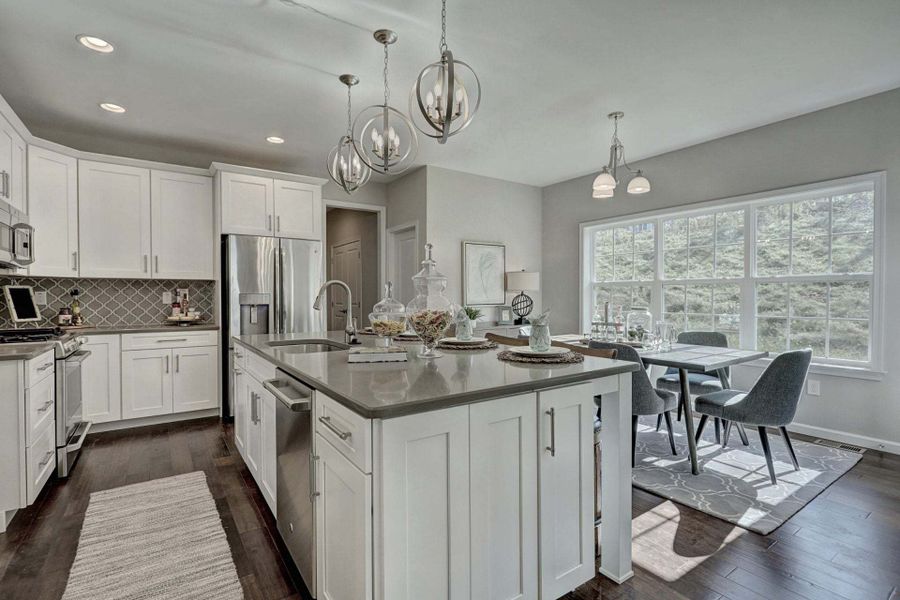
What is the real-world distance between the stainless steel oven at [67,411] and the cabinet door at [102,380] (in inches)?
25.9

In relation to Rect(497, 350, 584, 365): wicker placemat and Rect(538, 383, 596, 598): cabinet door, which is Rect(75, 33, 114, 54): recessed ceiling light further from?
Rect(538, 383, 596, 598): cabinet door

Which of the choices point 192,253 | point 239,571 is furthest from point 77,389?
point 239,571

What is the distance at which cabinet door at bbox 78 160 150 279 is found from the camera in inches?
150

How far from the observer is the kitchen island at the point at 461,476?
1.18 metres

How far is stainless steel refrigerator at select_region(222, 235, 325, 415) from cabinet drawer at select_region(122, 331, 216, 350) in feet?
0.54

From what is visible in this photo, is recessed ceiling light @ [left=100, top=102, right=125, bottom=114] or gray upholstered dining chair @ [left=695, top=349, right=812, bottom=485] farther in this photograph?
recessed ceiling light @ [left=100, top=102, right=125, bottom=114]

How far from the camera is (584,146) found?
445 centimetres

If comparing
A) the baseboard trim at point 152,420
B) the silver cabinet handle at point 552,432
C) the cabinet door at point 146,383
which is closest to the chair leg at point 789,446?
the silver cabinet handle at point 552,432

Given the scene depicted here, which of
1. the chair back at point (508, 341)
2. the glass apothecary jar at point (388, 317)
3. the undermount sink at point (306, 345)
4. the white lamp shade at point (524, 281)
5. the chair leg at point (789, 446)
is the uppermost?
the white lamp shade at point (524, 281)

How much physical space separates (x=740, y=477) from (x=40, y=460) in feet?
14.1

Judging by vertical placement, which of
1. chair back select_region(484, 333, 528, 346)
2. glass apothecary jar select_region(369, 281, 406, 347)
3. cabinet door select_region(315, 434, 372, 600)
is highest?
glass apothecary jar select_region(369, 281, 406, 347)

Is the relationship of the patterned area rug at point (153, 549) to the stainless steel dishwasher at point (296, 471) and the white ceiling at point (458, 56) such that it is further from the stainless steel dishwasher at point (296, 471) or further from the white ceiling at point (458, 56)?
the white ceiling at point (458, 56)

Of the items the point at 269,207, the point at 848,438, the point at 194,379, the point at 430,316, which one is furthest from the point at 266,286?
the point at 848,438

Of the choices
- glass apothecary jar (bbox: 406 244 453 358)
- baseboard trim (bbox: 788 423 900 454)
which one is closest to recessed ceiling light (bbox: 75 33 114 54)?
glass apothecary jar (bbox: 406 244 453 358)
